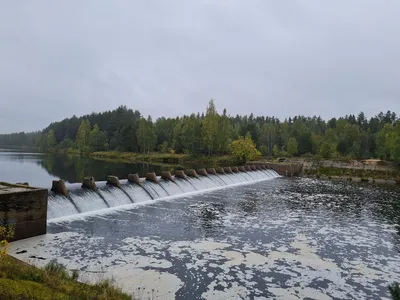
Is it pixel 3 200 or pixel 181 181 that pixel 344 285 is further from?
pixel 181 181

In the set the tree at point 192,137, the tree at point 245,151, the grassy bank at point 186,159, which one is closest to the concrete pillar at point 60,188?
the grassy bank at point 186,159

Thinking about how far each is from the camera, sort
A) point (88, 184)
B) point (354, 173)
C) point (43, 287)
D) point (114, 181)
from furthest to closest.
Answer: point (354, 173), point (114, 181), point (88, 184), point (43, 287)

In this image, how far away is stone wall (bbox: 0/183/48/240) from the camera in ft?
49.7

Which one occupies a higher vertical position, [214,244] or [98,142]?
[98,142]

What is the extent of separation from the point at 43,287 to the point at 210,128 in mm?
80306

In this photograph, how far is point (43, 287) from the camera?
819 cm

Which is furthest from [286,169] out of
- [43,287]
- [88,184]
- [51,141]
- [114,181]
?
[51,141]

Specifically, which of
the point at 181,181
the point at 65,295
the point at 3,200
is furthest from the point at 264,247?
the point at 181,181

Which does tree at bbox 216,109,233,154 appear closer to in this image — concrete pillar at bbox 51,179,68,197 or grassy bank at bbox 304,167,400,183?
grassy bank at bbox 304,167,400,183

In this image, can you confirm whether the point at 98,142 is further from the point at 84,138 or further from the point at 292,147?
the point at 292,147

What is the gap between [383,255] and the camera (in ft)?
52.9

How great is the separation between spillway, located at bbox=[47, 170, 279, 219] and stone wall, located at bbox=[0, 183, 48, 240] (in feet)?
11.2

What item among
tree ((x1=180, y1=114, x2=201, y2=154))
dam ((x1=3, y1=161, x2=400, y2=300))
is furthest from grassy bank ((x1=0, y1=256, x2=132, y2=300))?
tree ((x1=180, y1=114, x2=201, y2=154))

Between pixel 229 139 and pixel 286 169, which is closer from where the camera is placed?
pixel 286 169
